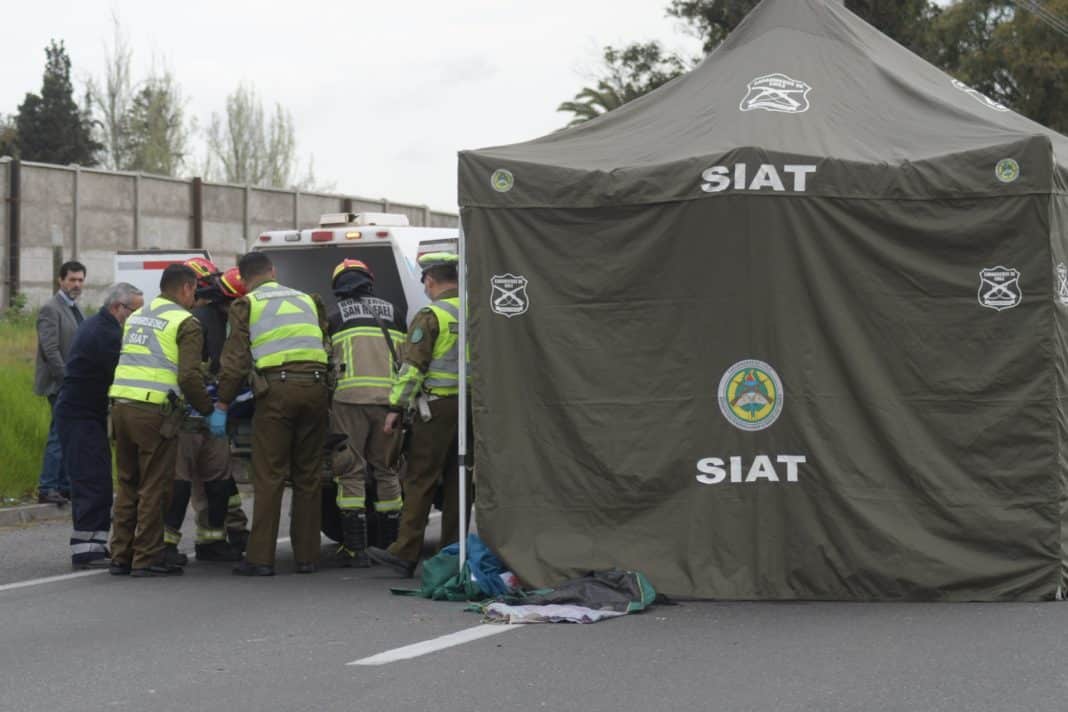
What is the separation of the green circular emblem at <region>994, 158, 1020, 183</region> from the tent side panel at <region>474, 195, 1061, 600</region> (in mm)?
147

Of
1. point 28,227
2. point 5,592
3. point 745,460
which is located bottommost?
point 5,592

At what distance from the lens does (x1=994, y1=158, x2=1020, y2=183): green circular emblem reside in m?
8.86

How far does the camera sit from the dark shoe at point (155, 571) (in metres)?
10.5

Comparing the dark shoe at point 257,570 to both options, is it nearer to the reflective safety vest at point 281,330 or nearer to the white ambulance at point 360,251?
the reflective safety vest at point 281,330

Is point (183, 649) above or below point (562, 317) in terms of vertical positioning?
below

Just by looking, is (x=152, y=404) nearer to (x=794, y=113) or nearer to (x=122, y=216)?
(x=794, y=113)

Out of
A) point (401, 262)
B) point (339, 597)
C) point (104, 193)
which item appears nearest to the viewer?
point (339, 597)

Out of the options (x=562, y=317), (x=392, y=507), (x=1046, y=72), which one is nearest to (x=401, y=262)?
(x=392, y=507)

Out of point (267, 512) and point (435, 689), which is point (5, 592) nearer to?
point (267, 512)

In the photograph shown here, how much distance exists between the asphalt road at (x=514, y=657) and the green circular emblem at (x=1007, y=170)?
2.31 meters

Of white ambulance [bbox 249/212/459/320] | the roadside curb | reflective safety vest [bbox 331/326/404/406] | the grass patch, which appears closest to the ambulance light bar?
white ambulance [bbox 249/212/459/320]

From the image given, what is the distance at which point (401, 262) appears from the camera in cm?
1355

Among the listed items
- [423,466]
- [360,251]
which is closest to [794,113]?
[423,466]

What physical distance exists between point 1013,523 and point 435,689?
148 inches
